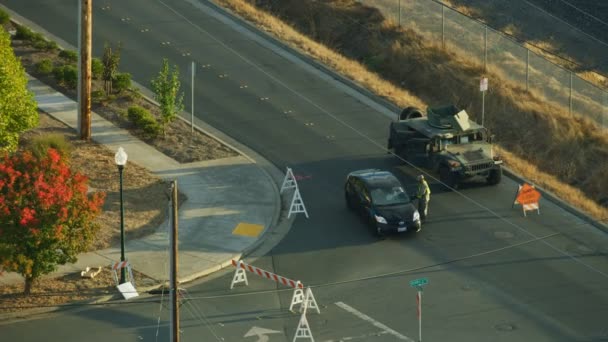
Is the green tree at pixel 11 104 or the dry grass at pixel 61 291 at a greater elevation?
the green tree at pixel 11 104

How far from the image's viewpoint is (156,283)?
115 ft

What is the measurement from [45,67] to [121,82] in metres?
3.56

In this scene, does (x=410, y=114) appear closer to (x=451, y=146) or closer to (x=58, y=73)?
(x=451, y=146)

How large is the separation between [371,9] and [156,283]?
102ft

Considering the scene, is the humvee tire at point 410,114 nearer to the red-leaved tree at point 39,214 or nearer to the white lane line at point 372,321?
the white lane line at point 372,321

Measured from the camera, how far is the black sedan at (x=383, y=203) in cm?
3800

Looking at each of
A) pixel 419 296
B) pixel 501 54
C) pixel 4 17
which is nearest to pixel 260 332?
pixel 419 296

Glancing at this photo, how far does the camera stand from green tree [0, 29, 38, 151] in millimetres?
39375

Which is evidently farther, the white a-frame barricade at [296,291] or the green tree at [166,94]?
the green tree at [166,94]

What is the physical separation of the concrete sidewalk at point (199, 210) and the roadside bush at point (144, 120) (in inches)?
22.3

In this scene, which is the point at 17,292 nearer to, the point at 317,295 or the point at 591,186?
the point at 317,295

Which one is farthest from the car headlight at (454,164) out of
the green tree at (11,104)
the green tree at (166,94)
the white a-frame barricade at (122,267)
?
the green tree at (11,104)

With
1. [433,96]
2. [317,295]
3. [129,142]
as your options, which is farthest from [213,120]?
[317,295]

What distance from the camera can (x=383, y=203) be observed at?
126ft
